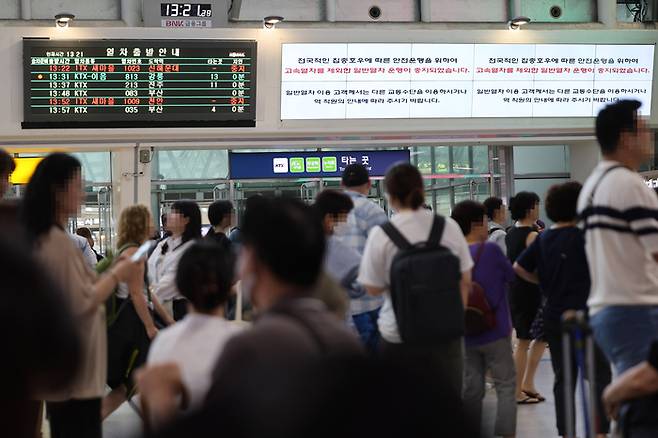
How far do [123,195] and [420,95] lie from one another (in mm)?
3287

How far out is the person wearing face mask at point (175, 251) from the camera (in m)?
5.39

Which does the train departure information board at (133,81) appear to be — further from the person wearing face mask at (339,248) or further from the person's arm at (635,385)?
the person's arm at (635,385)

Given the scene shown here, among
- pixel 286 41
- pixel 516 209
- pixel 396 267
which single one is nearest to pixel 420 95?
pixel 286 41

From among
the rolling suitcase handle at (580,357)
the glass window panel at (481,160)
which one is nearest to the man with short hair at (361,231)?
the rolling suitcase handle at (580,357)

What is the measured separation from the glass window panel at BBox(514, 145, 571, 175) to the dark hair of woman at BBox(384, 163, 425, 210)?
8253 mm

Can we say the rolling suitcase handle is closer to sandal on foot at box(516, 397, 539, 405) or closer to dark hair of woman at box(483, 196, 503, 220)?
sandal on foot at box(516, 397, 539, 405)

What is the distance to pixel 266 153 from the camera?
10727 mm

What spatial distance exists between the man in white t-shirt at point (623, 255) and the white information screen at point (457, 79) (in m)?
6.61

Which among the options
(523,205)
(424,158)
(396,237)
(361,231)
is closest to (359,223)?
(361,231)

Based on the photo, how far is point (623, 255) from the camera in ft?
10.5

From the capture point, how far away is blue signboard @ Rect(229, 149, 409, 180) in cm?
1075

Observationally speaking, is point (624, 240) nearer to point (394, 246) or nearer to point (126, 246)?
point (394, 246)

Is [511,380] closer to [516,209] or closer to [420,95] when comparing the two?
[516,209]

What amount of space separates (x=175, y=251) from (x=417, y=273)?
2.06 m
